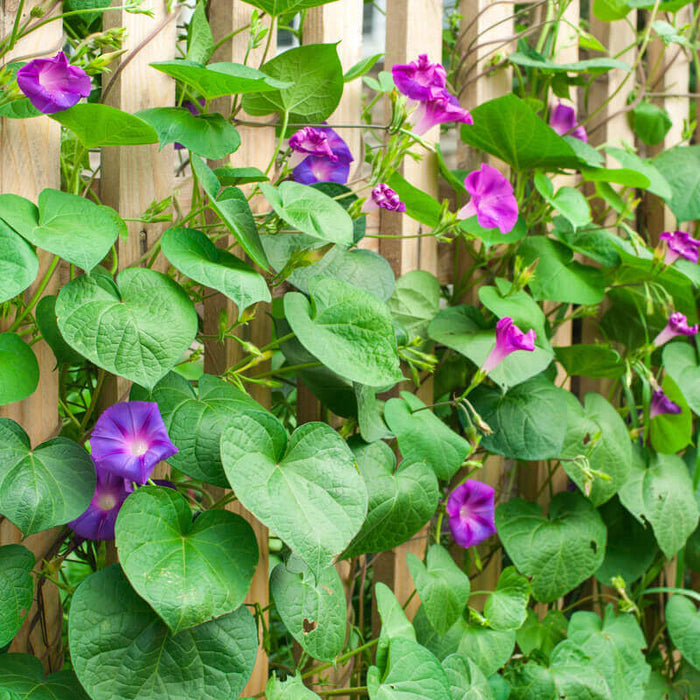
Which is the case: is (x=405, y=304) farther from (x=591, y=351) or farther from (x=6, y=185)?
(x=6, y=185)

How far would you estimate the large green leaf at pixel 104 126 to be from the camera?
909 mm

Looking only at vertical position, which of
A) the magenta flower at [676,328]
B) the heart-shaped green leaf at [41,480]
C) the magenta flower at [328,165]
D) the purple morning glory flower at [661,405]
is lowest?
the purple morning glory flower at [661,405]

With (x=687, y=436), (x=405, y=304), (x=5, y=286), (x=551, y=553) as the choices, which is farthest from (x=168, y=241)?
(x=687, y=436)

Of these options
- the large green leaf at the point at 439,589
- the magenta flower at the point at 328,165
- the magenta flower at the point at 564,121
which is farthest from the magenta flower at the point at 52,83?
the magenta flower at the point at 564,121

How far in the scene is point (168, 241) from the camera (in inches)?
37.1

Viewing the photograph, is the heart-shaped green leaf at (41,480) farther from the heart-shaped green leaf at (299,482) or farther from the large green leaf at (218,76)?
the large green leaf at (218,76)

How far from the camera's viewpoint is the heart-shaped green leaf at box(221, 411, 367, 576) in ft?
2.86

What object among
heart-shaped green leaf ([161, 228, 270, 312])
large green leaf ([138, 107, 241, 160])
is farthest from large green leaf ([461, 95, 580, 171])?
heart-shaped green leaf ([161, 228, 270, 312])

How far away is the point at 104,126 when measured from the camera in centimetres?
93

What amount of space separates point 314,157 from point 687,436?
103 centimetres

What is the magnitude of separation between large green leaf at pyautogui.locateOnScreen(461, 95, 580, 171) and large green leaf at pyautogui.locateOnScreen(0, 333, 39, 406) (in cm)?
91

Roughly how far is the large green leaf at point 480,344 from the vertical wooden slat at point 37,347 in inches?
26.5

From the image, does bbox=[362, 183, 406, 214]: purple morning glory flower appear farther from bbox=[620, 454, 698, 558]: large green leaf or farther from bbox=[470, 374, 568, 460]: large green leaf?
bbox=[620, 454, 698, 558]: large green leaf

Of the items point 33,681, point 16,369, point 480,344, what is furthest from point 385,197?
point 33,681
